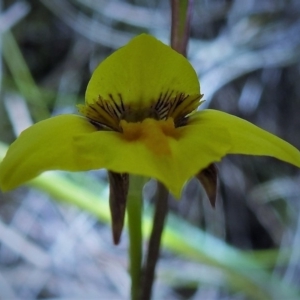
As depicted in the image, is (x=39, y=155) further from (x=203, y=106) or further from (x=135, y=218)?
(x=203, y=106)

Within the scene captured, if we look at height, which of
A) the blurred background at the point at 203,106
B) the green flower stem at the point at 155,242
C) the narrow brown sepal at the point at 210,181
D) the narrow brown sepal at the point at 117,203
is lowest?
the blurred background at the point at 203,106

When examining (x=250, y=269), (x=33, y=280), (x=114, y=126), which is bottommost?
(x=33, y=280)

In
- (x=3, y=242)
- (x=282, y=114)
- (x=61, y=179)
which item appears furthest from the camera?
(x=282, y=114)

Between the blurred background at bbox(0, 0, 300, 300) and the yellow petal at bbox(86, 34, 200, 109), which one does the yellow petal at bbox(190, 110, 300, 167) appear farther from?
the blurred background at bbox(0, 0, 300, 300)

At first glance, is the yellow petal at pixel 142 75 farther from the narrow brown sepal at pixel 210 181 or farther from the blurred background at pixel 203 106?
the blurred background at pixel 203 106

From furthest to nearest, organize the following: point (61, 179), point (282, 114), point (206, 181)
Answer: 1. point (282, 114)
2. point (61, 179)
3. point (206, 181)

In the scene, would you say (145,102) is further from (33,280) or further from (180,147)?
(33,280)

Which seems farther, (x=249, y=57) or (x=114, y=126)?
(x=249, y=57)

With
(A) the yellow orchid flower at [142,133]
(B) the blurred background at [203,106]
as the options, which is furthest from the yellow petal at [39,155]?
(B) the blurred background at [203,106]

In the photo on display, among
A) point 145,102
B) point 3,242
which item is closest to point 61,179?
point 3,242
